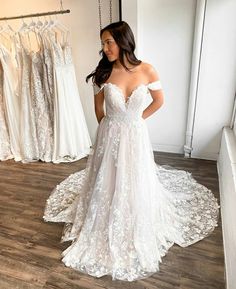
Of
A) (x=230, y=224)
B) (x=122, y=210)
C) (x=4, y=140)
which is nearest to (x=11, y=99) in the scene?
(x=4, y=140)

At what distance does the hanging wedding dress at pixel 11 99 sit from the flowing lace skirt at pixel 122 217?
6.10ft

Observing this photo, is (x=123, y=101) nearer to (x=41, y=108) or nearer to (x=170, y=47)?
(x=170, y=47)

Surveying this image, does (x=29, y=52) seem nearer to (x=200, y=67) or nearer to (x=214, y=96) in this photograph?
(x=200, y=67)

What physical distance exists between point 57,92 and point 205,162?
2022 millimetres

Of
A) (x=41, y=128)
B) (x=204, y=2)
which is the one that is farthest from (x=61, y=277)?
(x=204, y=2)

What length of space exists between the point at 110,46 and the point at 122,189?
959 millimetres

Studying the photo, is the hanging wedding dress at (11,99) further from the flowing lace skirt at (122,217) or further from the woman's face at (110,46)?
the woman's face at (110,46)

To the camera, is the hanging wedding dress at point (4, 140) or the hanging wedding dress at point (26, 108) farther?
the hanging wedding dress at point (4, 140)

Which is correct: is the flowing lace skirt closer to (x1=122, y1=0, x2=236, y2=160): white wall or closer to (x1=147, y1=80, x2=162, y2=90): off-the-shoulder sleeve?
(x1=147, y1=80, x2=162, y2=90): off-the-shoulder sleeve

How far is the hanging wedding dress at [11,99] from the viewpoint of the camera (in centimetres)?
320

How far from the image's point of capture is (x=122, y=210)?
70.8 inches

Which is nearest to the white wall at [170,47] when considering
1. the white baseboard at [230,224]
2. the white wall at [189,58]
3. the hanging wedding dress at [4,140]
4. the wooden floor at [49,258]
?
the white wall at [189,58]

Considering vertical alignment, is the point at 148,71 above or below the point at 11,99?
above

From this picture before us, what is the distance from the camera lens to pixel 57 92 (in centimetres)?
309
